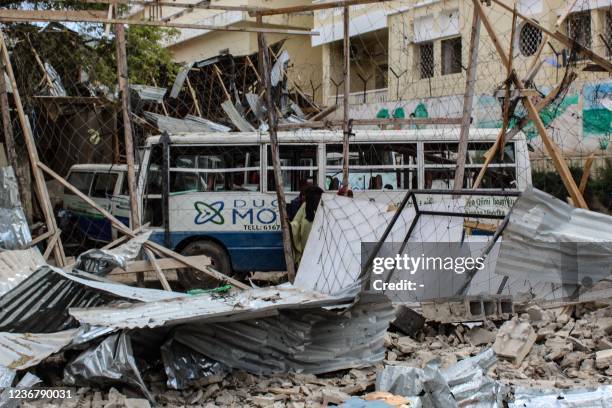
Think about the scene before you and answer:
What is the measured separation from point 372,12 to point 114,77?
8297 mm

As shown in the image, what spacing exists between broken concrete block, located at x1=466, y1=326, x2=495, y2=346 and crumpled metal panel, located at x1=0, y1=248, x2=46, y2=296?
11.5ft

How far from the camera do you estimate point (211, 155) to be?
978 cm

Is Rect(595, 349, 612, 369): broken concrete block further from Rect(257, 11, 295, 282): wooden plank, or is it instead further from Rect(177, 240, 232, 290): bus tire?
Rect(177, 240, 232, 290): bus tire

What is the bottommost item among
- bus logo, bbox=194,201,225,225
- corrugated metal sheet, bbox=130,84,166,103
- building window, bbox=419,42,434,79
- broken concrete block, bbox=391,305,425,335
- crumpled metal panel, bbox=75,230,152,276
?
broken concrete block, bbox=391,305,425,335

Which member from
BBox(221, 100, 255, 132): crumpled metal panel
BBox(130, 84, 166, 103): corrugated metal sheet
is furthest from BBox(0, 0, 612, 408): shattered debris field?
BBox(130, 84, 166, 103): corrugated metal sheet

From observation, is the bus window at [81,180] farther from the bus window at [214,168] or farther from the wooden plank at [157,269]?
the wooden plank at [157,269]

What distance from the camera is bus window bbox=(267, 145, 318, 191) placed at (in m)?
9.75

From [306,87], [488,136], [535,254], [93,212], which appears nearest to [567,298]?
Result: [535,254]

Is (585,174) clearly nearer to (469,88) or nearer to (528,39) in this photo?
(469,88)

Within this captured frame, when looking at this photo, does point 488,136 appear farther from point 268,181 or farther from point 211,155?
point 211,155

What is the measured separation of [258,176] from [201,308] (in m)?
4.60

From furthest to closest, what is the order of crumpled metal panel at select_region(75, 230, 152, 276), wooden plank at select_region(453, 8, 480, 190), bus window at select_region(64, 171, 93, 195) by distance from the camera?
1. bus window at select_region(64, 171, 93, 195)
2. wooden plank at select_region(453, 8, 480, 190)
3. crumpled metal panel at select_region(75, 230, 152, 276)

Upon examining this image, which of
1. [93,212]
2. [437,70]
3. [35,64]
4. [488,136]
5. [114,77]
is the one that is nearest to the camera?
[488,136]

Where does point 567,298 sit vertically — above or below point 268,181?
below
